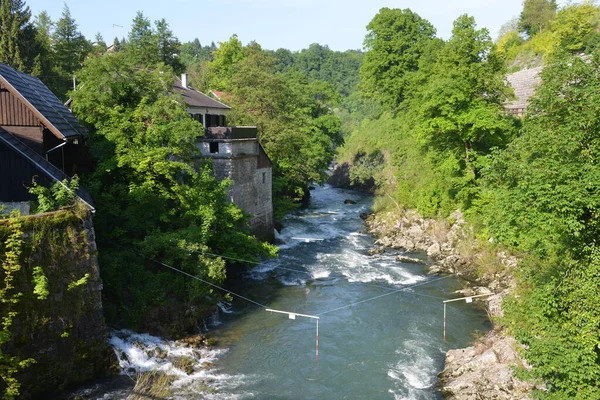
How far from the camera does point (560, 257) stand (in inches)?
508

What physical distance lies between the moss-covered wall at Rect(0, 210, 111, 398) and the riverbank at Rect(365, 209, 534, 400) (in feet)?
33.3

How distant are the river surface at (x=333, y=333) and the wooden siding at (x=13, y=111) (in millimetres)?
7483

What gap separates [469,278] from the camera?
23.3 meters

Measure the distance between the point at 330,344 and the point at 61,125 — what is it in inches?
464

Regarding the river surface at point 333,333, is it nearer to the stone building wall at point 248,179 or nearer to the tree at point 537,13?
the stone building wall at point 248,179

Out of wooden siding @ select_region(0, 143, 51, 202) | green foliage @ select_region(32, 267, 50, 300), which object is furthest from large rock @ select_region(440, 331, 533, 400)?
wooden siding @ select_region(0, 143, 51, 202)

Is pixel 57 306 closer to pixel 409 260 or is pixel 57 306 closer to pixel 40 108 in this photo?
pixel 40 108

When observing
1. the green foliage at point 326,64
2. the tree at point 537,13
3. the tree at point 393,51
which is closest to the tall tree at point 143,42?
the tree at point 393,51

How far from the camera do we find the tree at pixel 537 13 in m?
56.3

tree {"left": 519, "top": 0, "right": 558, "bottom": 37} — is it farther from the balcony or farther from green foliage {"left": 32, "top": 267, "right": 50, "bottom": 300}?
green foliage {"left": 32, "top": 267, "right": 50, "bottom": 300}

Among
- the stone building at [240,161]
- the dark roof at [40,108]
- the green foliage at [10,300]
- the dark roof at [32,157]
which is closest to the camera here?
the green foliage at [10,300]

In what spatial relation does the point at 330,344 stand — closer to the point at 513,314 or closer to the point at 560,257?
the point at 513,314

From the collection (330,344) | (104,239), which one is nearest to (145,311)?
(104,239)

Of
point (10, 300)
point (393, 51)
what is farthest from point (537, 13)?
point (10, 300)
